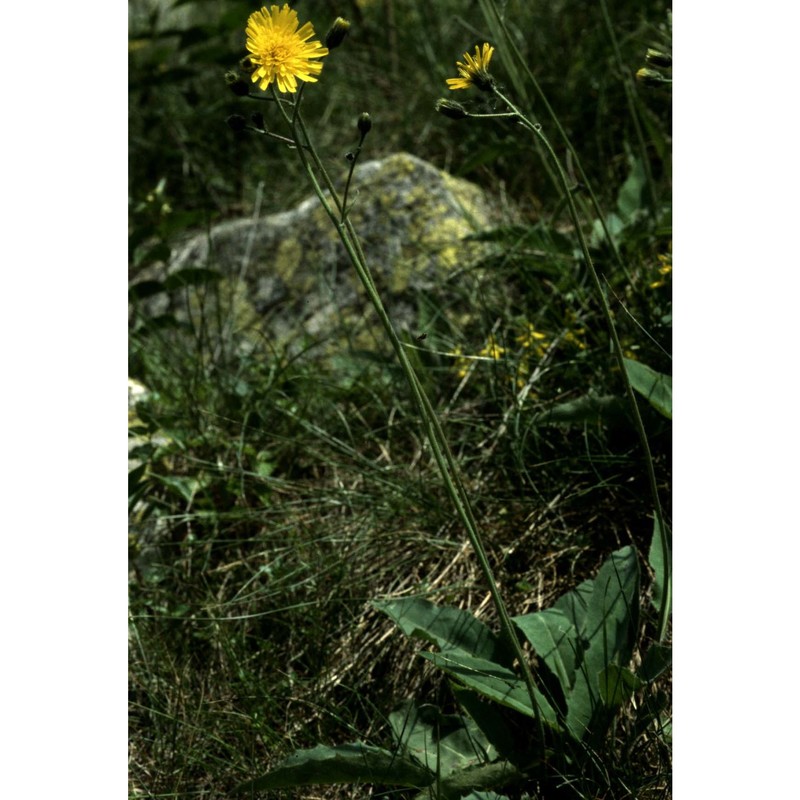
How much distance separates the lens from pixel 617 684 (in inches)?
42.4

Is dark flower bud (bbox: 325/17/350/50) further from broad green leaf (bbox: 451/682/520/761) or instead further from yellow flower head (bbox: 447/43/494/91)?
broad green leaf (bbox: 451/682/520/761)

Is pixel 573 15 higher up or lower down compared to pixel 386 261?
higher up

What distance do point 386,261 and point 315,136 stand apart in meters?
0.77

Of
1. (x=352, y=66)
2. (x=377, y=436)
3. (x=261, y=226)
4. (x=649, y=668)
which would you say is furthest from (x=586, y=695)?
(x=352, y=66)

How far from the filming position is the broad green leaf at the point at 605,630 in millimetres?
1135

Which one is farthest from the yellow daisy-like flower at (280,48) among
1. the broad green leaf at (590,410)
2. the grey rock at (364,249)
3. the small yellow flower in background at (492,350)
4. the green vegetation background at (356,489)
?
the grey rock at (364,249)

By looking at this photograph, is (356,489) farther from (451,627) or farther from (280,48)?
(280,48)

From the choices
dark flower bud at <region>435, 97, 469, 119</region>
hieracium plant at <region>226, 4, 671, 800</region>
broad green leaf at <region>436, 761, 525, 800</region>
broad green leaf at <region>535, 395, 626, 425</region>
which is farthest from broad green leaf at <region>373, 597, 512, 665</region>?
dark flower bud at <region>435, 97, 469, 119</region>

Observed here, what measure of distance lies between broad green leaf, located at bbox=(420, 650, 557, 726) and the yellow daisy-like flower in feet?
2.07

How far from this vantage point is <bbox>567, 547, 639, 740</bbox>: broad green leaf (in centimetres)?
113

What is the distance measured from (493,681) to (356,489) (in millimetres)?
640

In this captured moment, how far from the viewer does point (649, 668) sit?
108 cm

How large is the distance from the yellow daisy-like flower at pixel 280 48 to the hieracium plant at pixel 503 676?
0.06 m

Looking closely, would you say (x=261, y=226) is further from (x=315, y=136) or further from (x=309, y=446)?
(x=309, y=446)
